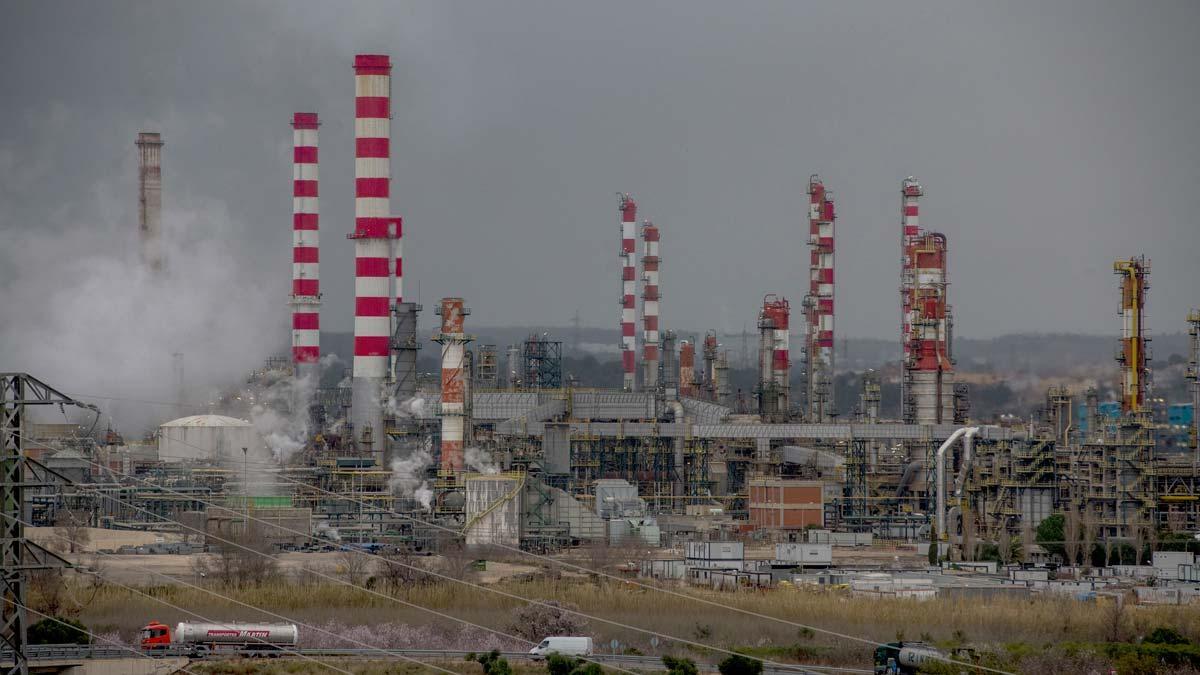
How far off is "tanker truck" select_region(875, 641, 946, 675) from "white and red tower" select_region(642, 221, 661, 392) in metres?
43.8

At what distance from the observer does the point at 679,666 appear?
2706 cm

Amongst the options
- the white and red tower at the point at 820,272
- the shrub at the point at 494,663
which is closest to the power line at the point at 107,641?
the shrub at the point at 494,663

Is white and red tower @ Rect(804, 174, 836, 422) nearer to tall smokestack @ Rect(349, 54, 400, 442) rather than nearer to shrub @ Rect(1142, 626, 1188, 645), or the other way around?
tall smokestack @ Rect(349, 54, 400, 442)

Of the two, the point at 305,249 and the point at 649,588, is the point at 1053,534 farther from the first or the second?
the point at 305,249

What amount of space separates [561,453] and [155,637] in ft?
70.9

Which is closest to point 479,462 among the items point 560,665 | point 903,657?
point 560,665

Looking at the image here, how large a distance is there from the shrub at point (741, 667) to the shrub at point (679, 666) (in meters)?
0.43

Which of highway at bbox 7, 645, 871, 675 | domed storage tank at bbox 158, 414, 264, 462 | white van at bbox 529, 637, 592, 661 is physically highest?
domed storage tank at bbox 158, 414, 264, 462

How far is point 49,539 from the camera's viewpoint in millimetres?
41875

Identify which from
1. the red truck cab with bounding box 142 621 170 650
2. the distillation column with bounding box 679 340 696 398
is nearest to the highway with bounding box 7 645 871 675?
the red truck cab with bounding box 142 621 170 650

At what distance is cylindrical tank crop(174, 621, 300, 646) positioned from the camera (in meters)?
29.9

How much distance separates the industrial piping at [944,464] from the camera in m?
45.7

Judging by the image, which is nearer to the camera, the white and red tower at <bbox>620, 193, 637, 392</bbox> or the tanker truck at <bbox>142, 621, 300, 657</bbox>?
the tanker truck at <bbox>142, 621, 300, 657</bbox>

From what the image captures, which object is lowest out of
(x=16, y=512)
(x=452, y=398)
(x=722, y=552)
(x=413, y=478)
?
(x=722, y=552)
